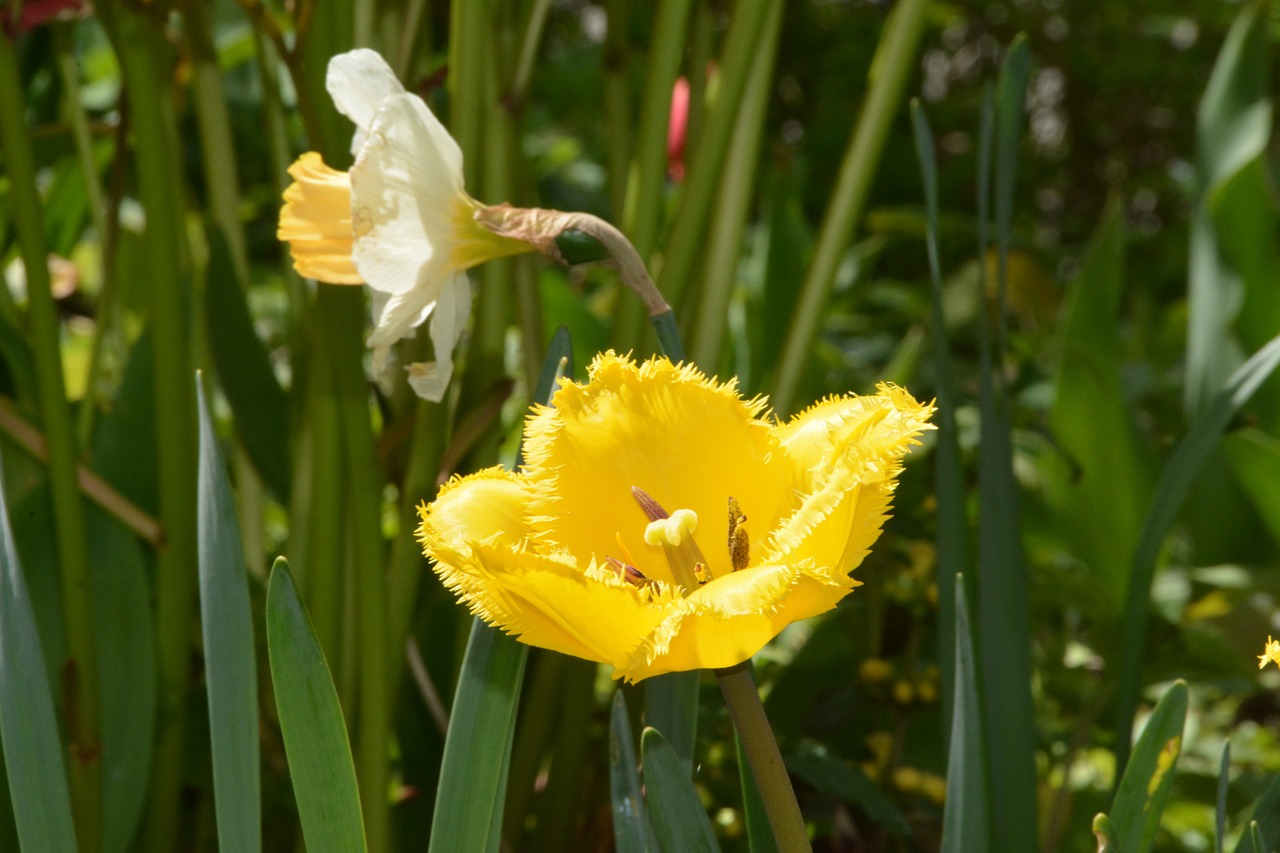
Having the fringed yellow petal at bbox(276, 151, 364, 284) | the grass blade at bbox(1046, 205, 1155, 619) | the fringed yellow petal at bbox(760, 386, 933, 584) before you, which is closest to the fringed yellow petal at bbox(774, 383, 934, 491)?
the fringed yellow petal at bbox(760, 386, 933, 584)

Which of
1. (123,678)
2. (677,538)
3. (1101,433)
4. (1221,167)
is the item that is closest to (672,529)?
(677,538)

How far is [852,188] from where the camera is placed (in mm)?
720

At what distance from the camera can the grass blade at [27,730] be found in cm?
44

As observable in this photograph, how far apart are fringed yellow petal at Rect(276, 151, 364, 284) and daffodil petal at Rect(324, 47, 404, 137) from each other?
0.10 feet

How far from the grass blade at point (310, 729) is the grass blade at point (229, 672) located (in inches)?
0.8

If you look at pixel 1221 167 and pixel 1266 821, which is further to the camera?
pixel 1221 167

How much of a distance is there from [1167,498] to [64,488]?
0.57 meters

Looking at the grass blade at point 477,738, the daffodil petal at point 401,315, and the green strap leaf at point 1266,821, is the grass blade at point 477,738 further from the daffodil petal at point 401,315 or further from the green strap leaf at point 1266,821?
the green strap leaf at point 1266,821

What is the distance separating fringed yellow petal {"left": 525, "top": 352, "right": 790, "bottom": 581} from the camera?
429mm

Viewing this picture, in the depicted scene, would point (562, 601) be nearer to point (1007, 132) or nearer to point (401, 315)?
point (401, 315)

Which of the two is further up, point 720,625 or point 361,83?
point 361,83

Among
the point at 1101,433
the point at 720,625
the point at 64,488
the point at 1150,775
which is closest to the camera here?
the point at 720,625

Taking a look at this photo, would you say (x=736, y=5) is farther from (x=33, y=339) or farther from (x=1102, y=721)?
(x=1102, y=721)

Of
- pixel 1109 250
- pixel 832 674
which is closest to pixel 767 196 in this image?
pixel 1109 250
